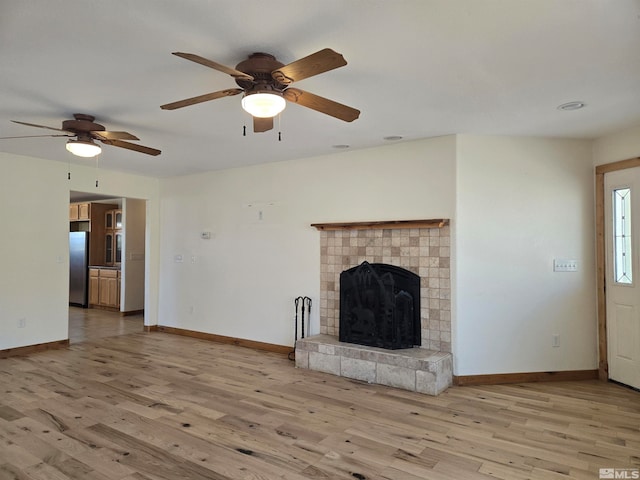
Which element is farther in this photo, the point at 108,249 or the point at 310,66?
the point at 108,249

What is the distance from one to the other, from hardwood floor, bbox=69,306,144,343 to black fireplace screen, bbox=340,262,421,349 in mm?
3880

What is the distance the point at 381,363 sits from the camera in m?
3.95

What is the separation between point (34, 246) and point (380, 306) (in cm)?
441

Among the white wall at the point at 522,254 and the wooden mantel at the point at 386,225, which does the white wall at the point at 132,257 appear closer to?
the wooden mantel at the point at 386,225

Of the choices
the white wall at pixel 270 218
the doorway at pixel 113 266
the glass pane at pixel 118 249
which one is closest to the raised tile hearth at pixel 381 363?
the white wall at pixel 270 218

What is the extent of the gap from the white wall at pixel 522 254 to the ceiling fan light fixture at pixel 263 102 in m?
2.34

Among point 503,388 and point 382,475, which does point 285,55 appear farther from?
point 503,388

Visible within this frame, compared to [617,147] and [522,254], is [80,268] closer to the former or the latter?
[522,254]

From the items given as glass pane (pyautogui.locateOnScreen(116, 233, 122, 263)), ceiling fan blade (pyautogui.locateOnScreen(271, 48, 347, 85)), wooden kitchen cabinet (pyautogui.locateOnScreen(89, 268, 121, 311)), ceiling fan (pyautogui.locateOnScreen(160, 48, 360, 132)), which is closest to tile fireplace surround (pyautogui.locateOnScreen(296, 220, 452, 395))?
ceiling fan (pyautogui.locateOnScreen(160, 48, 360, 132))

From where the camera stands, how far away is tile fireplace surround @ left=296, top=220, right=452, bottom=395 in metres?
3.84

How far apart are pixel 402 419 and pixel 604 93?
2856 mm

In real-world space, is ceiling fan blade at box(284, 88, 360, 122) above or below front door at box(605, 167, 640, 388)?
above

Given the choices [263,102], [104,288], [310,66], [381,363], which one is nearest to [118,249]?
[104,288]

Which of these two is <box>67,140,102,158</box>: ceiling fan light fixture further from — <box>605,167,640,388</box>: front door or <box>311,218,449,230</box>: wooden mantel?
<box>605,167,640,388</box>: front door
